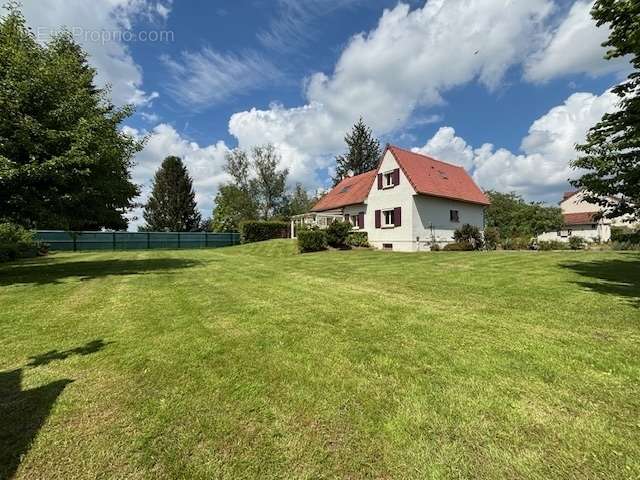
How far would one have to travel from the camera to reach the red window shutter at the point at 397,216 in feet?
71.1

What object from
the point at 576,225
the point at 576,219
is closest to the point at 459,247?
the point at 576,225

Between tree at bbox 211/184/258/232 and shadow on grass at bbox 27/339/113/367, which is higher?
tree at bbox 211/184/258/232

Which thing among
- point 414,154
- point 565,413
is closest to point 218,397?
point 565,413

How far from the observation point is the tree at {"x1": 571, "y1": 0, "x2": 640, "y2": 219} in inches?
284

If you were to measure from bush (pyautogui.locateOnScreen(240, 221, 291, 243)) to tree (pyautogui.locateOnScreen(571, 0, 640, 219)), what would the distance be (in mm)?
26274

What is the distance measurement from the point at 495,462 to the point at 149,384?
9.94ft

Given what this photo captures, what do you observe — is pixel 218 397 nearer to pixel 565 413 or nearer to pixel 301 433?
pixel 301 433

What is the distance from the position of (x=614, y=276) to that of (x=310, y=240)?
13.8 meters

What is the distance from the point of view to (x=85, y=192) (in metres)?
10.2

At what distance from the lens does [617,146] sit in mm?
7867

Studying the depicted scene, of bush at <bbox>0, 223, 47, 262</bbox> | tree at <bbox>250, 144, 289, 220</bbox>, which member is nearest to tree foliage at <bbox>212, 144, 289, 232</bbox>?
tree at <bbox>250, 144, 289, 220</bbox>

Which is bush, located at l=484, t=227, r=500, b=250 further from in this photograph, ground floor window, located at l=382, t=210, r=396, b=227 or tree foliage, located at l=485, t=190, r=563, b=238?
tree foliage, located at l=485, t=190, r=563, b=238

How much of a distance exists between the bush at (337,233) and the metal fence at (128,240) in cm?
1791

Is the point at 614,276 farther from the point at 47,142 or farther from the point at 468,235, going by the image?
the point at 47,142
